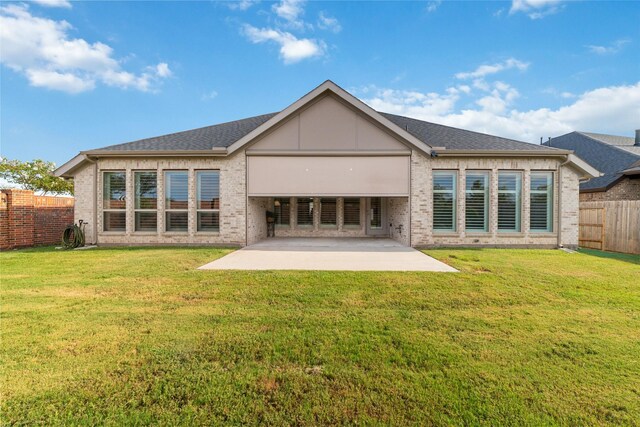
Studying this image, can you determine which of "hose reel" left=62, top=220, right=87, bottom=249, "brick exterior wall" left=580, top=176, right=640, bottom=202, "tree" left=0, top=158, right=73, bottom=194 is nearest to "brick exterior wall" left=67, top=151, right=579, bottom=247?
"hose reel" left=62, top=220, right=87, bottom=249

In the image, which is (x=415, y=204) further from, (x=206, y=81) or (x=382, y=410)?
(x=206, y=81)

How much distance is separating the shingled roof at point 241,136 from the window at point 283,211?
409 cm

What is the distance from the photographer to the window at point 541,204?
1073 centimetres

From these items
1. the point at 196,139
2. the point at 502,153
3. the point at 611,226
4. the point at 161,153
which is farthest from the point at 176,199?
the point at 611,226

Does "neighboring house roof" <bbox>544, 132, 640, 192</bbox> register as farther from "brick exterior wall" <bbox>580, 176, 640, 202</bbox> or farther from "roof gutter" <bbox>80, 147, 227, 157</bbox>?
"roof gutter" <bbox>80, 147, 227, 157</bbox>

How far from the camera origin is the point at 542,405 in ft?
7.93

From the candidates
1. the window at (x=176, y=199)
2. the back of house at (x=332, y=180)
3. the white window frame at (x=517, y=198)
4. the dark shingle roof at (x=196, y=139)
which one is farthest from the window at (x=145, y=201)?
the white window frame at (x=517, y=198)

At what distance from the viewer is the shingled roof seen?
429 inches

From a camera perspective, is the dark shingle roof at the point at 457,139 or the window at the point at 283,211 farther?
the window at the point at 283,211

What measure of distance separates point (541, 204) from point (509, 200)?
4.38ft

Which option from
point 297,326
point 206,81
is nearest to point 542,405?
point 297,326

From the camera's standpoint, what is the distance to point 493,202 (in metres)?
10.7

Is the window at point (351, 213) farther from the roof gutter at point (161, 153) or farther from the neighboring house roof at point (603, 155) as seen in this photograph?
the neighboring house roof at point (603, 155)

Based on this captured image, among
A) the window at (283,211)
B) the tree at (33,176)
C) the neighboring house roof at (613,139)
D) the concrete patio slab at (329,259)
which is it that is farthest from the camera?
the tree at (33,176)
